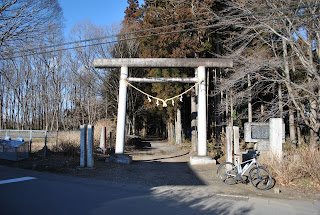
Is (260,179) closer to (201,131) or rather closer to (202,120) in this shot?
(201,131)

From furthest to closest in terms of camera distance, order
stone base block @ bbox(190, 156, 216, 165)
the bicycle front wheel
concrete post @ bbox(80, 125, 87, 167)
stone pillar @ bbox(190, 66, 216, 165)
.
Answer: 1. stone pillar @ bbox(190, 66, 216, 165)
2. stone base block @ bbox(190, 156, 216, 165)
3. concrete post @ bbox(80, 125, 87, 167)
4. the bicycle front wheel

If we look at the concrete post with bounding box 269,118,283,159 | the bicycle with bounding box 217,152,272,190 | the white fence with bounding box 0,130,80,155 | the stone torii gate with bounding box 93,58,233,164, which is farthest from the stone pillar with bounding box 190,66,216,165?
the white fence with bounding box 0,130,80,155

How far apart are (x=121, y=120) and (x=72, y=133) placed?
14.6 feet

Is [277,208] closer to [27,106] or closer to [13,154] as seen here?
[13,154]

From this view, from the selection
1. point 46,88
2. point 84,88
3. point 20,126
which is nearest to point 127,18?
point 84,88

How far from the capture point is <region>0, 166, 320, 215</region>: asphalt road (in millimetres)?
5324

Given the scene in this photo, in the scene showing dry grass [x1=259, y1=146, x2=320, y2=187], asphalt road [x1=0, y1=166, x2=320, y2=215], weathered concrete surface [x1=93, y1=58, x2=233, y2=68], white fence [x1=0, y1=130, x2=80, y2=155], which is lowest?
asphalt road [x1=0, y1=166, x2=320, y2=215]

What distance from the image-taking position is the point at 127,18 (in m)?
32.1

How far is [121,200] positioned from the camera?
20.3 ft

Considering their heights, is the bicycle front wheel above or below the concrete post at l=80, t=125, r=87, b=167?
below

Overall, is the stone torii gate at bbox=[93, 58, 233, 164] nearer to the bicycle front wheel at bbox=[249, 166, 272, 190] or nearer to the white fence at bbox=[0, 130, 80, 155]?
the bicycle front wheel at bbox=[249, 166, 272, 190]

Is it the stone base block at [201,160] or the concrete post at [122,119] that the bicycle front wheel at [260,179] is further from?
the concrete post at [122,119]

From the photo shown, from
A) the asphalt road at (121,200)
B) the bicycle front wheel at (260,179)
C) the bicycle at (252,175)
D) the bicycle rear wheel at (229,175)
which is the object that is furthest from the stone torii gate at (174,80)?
the asphalt road at (121,200)

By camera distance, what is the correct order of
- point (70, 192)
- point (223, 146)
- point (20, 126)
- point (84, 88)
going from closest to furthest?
1. point (70, 192)
2. point (223, 146)
3. point (84, 88)
4. point (20, 126)
